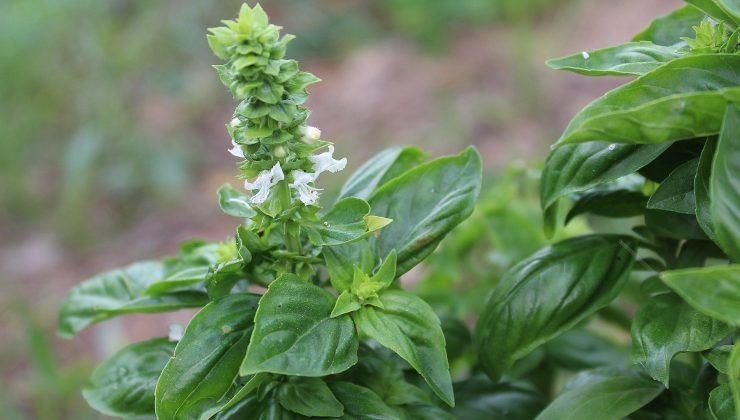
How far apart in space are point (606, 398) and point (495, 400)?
292 millimetres

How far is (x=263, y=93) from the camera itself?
1.23m

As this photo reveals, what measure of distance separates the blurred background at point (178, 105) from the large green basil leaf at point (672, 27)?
5.14 feet

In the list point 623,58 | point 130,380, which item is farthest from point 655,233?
point 130,380

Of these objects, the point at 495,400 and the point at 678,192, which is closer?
the point at 678,192

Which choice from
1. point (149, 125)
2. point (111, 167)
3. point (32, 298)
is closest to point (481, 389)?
point (32, 298)

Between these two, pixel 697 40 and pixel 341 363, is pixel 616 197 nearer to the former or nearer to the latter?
pixel 697 40

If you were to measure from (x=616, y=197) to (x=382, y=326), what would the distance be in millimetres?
519

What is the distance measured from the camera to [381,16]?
5.08m

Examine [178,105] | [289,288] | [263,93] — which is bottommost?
[289,288]

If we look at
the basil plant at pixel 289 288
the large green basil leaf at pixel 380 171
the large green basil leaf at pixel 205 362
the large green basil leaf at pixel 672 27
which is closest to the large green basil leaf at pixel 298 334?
the basil plant at pixel 289 288

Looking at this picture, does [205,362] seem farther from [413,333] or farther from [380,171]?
[380,171]

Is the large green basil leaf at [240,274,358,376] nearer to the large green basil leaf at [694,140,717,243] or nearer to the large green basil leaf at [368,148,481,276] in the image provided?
the large green basil leaf at [368,148,481,276]

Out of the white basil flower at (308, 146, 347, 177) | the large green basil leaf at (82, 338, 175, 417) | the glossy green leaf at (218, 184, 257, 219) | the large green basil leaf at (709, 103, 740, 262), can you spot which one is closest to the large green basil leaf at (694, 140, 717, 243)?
the large green basil leaf at (709, 103, 740, 262)

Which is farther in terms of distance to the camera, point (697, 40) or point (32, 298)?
point (32, 298)
